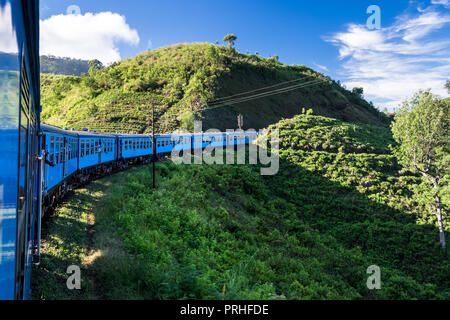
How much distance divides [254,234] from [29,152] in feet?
40.7

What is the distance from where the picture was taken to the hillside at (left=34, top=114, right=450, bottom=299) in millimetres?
6523

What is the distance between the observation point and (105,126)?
47.8 m

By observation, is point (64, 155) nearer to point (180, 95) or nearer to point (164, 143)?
point (164, 143)

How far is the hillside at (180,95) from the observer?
52.9m

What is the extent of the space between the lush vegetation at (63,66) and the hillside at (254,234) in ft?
547

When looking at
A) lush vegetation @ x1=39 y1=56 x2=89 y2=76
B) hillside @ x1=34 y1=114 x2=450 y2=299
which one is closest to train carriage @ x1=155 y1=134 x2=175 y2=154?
hillside @ x1=34 y1=114 x2=450 y2=299

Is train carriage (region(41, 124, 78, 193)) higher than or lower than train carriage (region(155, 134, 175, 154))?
lower

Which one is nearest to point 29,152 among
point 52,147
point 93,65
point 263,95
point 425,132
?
point 52,147

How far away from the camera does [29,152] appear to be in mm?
3262

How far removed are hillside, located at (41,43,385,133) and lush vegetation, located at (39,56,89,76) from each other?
76982 millimetres

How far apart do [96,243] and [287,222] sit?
42.1 feet

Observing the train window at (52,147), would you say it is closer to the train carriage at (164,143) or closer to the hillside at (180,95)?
the train carriage at (164,143)

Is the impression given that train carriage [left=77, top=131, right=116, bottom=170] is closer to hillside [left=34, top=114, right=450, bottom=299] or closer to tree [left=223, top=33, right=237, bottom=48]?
hillside [left=34, top=114, right=450, bottom=299]
